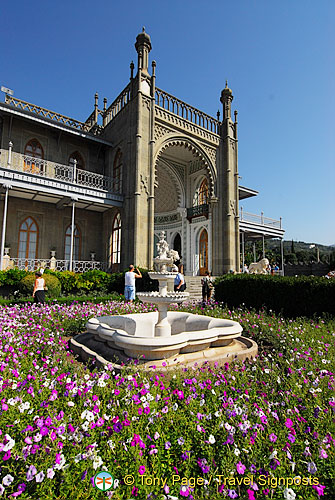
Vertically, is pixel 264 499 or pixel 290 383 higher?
pixel 290 383

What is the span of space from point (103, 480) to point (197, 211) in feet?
57.1

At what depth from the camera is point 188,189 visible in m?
19.9

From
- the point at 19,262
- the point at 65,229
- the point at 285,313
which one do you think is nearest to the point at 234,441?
the point at 285,313

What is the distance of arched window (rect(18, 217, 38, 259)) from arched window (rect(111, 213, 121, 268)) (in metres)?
3.92

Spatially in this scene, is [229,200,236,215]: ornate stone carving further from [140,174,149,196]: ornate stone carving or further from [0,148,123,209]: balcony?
[0,148,123,209]: balcony

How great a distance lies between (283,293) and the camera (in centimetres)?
746

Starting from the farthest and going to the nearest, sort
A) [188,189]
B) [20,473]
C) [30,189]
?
[188,189], [30,189], [20,473]

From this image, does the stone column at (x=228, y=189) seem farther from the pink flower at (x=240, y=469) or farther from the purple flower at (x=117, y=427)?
the pink flower at (x=240, y=469)

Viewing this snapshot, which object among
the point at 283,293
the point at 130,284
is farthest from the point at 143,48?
the point at 283,293

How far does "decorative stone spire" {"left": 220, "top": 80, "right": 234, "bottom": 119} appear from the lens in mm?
18053

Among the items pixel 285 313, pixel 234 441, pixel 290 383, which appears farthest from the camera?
pixel 285 313

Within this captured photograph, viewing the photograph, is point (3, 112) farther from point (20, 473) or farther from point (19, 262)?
point (20, 473)

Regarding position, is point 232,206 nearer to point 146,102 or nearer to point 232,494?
point 146,102

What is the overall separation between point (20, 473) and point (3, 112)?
14.5m
